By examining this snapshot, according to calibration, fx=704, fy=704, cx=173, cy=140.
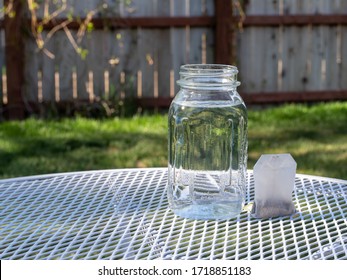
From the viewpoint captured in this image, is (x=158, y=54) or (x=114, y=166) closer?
(x=114, y=166)

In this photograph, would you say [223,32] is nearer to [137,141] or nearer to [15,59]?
[137,141]

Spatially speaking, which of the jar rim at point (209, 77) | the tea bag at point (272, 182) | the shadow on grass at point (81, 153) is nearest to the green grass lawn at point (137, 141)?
the shadow on grass at point (81, 153)

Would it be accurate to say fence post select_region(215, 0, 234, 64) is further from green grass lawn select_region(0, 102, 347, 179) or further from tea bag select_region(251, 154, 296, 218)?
tea bag select_region(251, 154, 296, 218)

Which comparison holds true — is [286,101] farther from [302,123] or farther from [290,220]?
[290,220]

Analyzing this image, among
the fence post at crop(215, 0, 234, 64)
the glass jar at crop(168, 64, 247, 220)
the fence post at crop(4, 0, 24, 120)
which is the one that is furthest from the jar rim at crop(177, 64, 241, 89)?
the fence post at crop(215, 0, 234, 64)

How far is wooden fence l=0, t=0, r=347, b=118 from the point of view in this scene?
5445 mm

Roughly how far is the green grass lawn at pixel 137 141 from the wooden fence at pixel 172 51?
0.35 metres

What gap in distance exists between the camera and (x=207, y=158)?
5.16 feet

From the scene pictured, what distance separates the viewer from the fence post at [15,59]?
528cm

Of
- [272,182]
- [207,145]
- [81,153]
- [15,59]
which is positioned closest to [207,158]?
[207,145]

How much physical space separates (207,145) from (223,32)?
413cm
